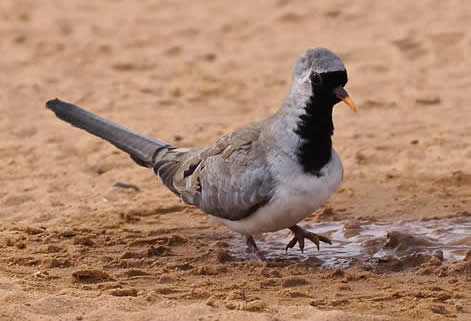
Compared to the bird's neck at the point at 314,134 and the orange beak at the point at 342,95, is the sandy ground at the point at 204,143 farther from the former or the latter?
the orange beak at the point at 342,95

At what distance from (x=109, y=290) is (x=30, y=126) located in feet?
14.7

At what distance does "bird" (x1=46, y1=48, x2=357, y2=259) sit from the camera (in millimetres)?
6457

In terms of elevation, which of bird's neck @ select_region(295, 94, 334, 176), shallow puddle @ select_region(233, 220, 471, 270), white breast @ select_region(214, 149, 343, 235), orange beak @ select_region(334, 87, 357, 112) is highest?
orange beak @ select_region(334, 87, 357, 112)

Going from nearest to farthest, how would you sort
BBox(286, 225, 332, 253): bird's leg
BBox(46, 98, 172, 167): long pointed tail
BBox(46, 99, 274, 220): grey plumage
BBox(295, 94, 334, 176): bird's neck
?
BBox(295, 94, 334, 176): bird's neck, BBox(46, 99, 274, 220): grey plumage, BBox(286, 225, 332, 253): bird's leg, BBox(46, 98, 172, 167): long pointed tail

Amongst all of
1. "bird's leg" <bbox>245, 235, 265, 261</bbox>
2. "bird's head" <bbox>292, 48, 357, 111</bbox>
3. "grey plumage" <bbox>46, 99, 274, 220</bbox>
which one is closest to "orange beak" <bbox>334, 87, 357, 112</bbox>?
"bird's head" <bbox>292, 48, 357, 111</bbox>

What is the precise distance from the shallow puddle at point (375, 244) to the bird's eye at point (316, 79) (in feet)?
4.28

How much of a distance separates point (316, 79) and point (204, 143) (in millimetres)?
3296

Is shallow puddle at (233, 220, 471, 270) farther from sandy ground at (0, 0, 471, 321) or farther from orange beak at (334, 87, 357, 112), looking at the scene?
orange beak at (334, 87, 357, 112)

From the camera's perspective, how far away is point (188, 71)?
11.9 metres

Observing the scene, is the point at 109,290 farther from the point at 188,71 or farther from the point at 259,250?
the point at 188,71

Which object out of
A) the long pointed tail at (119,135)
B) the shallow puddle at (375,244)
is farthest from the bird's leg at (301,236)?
the long pointed tail at (119,135)

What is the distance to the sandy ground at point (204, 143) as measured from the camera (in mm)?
6141

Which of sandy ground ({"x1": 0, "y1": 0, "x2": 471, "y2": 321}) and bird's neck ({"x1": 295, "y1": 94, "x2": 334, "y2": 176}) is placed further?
bird's neck ({"x1": 295, "y1": 94, "x2": 334, "y2": 176})

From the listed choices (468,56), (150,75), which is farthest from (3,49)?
(468,56)
